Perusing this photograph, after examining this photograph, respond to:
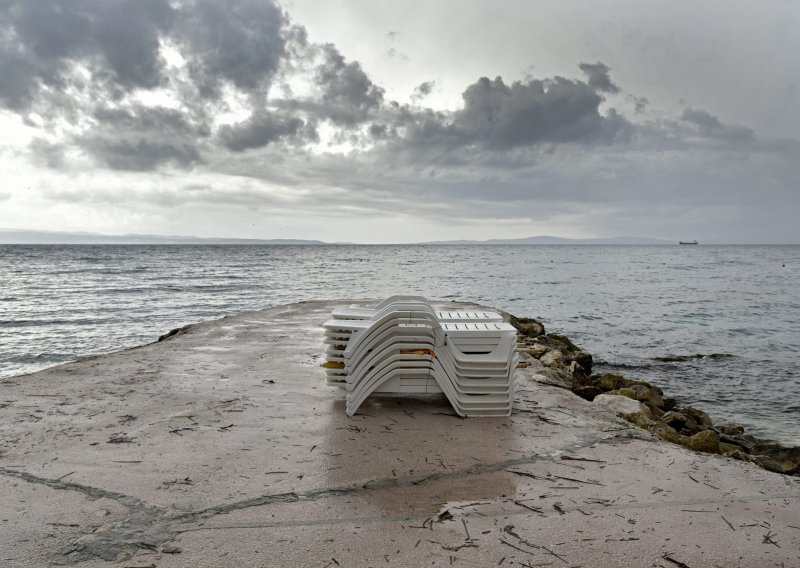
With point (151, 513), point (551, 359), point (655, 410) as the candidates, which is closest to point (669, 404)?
point (655, 410)

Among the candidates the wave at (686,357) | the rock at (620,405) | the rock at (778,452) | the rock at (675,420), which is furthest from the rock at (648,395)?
the wave at (686,357)

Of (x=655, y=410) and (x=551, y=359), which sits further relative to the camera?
(x=551, y=359)

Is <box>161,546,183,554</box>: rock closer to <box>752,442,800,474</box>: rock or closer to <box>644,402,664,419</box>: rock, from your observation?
<box>644,402,664,419</box>: rock

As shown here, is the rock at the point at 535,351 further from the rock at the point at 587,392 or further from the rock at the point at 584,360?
the rock at the point at 587,392

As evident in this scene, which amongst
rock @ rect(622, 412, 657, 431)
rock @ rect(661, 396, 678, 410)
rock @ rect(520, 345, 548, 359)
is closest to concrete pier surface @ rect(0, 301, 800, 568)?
rock @ rect(622, 412, 657, 431)

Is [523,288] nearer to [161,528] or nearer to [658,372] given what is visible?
[658,372]

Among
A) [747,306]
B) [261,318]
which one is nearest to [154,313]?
[261,318]

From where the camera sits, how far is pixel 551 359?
31.4ft

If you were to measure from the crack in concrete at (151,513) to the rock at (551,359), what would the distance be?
501cm

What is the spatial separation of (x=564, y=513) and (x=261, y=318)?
1017cm

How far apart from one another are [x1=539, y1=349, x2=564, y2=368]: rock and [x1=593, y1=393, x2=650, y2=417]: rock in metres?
2.23

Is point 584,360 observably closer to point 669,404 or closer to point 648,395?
point 669,404

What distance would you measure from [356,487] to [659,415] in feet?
19.9

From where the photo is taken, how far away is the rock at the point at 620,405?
6.47 m
